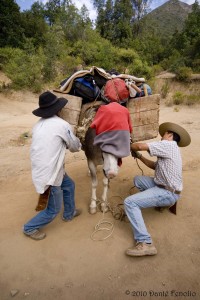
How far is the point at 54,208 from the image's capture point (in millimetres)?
3283

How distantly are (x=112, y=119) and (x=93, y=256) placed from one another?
1826 mm

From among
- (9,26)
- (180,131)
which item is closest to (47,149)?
(180,131)

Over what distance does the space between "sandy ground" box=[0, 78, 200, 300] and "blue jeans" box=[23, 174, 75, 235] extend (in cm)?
18

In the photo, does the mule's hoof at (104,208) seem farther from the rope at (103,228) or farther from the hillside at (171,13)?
the hillside at (171,13)

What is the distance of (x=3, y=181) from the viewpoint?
5.08m

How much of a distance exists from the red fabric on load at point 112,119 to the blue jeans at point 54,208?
0.96 meters

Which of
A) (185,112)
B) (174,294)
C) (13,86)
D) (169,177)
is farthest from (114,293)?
(13,86)

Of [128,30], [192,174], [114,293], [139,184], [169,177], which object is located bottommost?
[114,293]

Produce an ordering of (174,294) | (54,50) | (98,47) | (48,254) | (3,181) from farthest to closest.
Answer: (98,47), (54,50), (3,181), (48,254), (174,294)

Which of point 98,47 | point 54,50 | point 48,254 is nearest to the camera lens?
point 48,254

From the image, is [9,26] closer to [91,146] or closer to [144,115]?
[91,146]

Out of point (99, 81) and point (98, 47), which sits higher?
point (98, 47)

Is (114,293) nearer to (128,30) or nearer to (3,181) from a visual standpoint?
(3,181)

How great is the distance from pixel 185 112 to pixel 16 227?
940 cm
